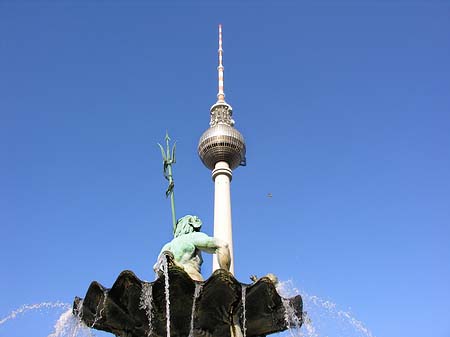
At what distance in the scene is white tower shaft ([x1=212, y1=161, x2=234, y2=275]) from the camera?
116ft

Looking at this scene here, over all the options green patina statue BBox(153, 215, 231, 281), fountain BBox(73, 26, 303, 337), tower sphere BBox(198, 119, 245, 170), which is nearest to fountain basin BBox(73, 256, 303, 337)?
fountain BBox(73, 26, 303, 337)

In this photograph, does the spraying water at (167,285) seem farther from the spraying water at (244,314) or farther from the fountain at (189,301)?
the spraying water at (244,314)

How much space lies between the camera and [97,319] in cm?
1125

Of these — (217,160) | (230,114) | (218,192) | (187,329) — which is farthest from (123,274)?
(230,114)

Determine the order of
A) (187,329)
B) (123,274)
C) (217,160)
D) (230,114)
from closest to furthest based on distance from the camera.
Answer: (123,274) < (187,329) < (217,160) < (230,114)

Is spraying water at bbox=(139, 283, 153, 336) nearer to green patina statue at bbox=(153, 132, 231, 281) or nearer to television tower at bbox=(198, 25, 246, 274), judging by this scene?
green patina statue at bbox=(153, 132, 231, 281)

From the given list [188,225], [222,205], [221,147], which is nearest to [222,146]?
[221,147]

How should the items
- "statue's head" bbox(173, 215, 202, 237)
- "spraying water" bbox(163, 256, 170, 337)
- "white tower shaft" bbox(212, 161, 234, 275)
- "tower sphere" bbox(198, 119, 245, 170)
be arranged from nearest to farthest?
1. "spraying water" bbox(163, 256, 170, 337)
2. "statue's head" bbox(173, 215, 202, 237)
3. "white tower shaft" bbox(212, 161, 234, 275)
4. "tower sphere" bbox(198, 119, 245, 170)

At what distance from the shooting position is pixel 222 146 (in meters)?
42.2

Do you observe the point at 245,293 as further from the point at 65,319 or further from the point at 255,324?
the point at 65,319

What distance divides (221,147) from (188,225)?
3031 centimetres

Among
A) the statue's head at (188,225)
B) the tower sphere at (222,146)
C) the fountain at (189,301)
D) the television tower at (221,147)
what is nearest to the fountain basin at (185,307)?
the fountain at (189,301)

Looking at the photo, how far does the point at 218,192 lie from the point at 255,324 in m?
26.6

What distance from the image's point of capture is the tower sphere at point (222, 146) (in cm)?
4222
